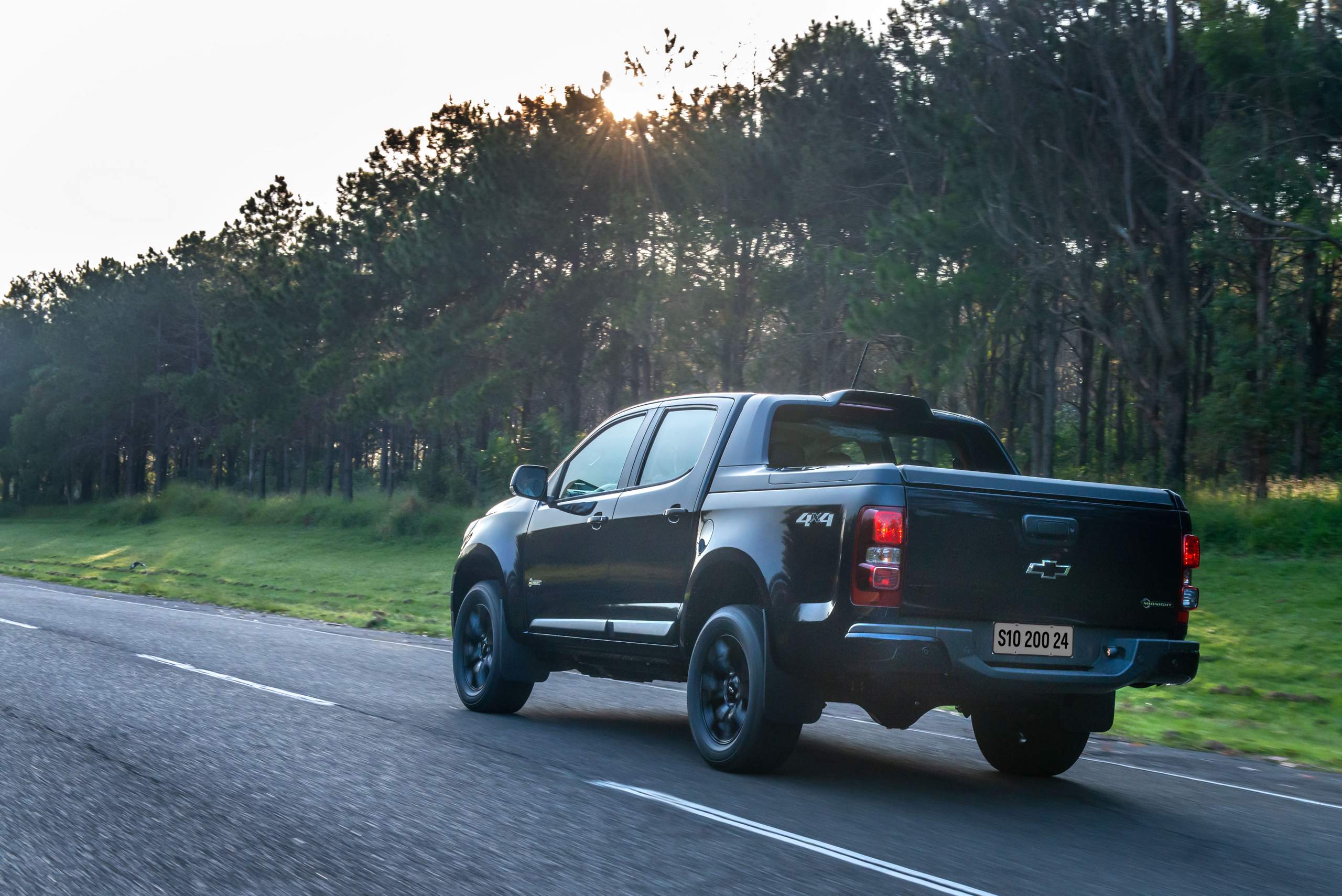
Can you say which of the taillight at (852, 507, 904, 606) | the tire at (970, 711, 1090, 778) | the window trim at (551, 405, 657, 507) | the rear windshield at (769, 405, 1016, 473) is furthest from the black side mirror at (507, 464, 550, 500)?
the taillight at (852, 507, 904, 606)

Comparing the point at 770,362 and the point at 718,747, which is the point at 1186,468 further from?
the point at 718,747

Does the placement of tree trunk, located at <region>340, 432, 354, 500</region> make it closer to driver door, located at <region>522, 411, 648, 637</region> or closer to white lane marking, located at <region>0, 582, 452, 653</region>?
white lane marking, located at <region>0, 582, 452, 653</region>

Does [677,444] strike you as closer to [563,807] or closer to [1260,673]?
[563,807]

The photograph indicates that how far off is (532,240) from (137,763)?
37471mm

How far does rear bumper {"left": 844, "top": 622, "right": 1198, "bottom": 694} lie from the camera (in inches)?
244

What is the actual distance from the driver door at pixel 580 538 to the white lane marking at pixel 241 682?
5.50 feet

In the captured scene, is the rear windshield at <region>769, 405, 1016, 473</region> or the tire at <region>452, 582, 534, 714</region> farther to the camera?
the tire at <region>452, 582, 534, 714</region>

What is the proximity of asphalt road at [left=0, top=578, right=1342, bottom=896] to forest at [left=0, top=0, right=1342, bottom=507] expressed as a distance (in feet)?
51.6

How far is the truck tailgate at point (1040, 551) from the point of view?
6.29 m

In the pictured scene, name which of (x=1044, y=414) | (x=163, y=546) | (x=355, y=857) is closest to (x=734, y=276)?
(x=1044, y=414)

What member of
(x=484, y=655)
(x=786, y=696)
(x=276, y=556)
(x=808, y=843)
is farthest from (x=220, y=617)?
(x=276, y=556)

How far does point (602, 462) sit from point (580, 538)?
572mm

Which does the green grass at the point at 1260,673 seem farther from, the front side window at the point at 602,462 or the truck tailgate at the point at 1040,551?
the front side window at the point at 602,462

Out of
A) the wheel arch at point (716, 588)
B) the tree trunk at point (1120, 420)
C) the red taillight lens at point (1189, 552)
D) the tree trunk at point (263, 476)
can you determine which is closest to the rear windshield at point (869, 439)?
the wheel arch at point (716, 588)
